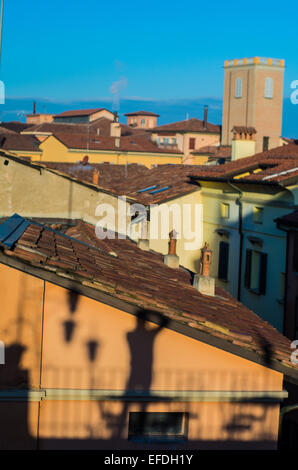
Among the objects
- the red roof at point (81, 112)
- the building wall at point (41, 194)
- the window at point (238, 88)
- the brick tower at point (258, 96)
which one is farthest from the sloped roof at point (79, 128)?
the building wall at point (41, 194)

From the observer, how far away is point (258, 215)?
1022 inches

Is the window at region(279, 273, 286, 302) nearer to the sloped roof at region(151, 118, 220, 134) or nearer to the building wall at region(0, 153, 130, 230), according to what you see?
the building wall at region(0, 153, 130, 230)

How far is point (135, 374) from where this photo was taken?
27.4 ft

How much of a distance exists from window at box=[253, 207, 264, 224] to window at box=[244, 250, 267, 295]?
3.59ft

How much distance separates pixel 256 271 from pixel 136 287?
54.1ft

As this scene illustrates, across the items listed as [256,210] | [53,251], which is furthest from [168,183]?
[53,251]

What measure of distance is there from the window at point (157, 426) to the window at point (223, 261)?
63.8 ft

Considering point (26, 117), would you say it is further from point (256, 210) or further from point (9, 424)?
point (9, 424)

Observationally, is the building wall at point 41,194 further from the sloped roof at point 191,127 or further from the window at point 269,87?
the sloped roof at point 191,127

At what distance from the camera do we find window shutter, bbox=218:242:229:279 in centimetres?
2798

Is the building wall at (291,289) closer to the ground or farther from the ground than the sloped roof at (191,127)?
closer to the ground

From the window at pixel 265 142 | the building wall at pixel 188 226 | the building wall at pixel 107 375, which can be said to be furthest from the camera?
the window at pixel 265 142

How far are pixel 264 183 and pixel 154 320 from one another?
673 inches

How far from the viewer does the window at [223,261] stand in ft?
91.8
